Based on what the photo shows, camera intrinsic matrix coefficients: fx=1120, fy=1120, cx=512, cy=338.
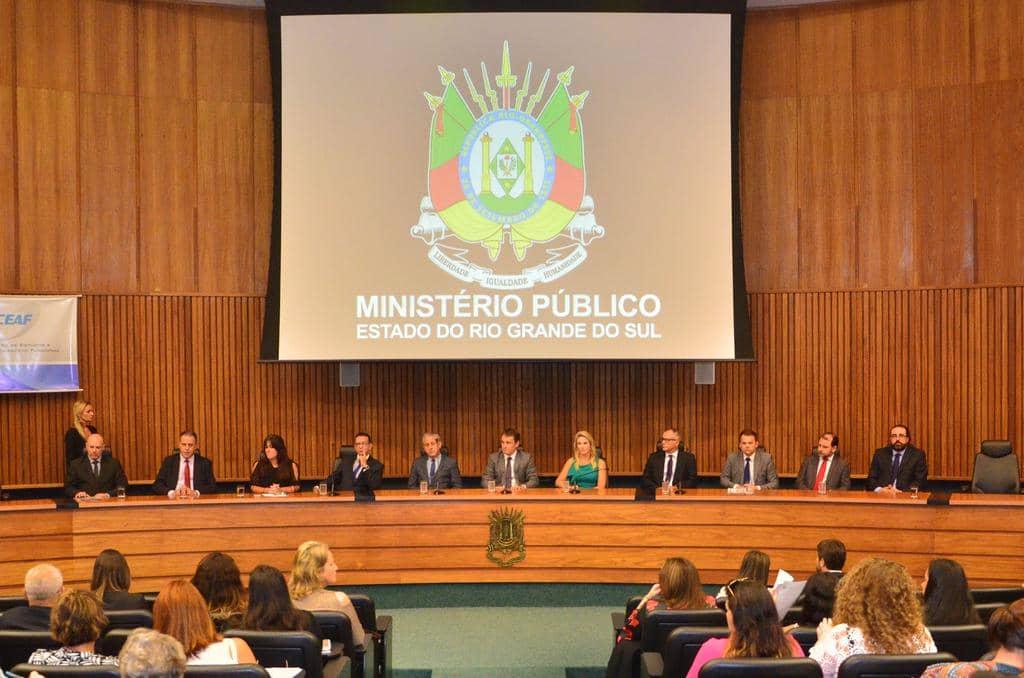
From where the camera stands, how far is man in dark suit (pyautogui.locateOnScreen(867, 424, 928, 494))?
8938 millimetres

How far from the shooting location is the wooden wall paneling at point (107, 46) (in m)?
9.92

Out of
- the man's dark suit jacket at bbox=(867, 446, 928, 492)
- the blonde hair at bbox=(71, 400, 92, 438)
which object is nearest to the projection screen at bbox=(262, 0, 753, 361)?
the man's dark suit jacket at bbox=(867, 446, 928, 492)

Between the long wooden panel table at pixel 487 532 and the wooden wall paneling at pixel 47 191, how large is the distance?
2.81m

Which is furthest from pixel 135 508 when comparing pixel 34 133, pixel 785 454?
pixel 785 454

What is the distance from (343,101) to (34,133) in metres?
2.69

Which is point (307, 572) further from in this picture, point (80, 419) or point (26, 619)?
point (80, 419)

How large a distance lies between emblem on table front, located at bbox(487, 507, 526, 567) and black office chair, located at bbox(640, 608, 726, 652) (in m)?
3.41

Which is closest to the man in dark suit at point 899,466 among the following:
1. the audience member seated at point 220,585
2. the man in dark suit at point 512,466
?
the man in dark suit at point 512,466

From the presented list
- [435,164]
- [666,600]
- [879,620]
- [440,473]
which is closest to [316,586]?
[666,600]

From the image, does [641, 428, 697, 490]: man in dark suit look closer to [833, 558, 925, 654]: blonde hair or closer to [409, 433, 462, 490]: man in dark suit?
[409, 433, 462, 490]: man in dark suit

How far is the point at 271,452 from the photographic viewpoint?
905 cm

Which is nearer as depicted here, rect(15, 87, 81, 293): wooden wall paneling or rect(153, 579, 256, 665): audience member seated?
rect(153, 579, 256, 665): audience member seated

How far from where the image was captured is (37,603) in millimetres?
4387

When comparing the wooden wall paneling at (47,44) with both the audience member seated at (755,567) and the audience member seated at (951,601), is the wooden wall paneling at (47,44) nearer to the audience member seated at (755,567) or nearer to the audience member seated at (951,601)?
the audience member seated at (755,567)
